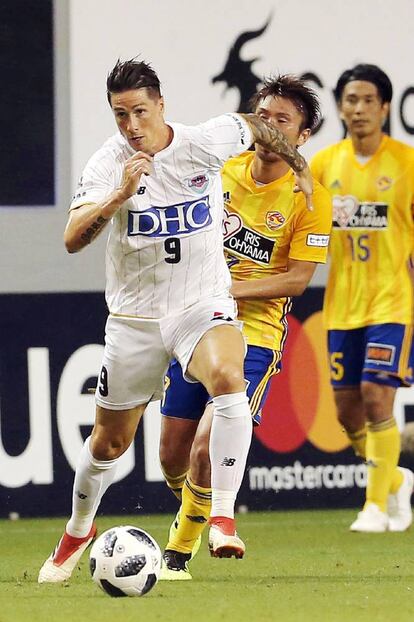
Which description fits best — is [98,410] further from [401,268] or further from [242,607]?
[401,268]

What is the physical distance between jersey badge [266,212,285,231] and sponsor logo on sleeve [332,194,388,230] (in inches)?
70.2

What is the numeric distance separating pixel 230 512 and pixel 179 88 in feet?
14.0

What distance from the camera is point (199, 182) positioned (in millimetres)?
6289

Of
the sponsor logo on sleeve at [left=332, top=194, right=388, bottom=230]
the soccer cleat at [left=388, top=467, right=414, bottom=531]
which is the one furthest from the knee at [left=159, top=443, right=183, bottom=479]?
the sponsor logo on sleeve at [left=332, top=194, right=388, bottom=230]

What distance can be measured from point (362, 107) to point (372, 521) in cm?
224

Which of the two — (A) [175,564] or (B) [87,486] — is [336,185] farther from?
(B) [87,486]

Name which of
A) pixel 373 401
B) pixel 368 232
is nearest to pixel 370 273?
pixel 368 232

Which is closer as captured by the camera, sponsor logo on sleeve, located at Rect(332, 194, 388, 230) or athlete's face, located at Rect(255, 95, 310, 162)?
athlete's face, located at Rect(255, 95, 310, 162)

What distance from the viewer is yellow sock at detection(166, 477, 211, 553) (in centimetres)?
662

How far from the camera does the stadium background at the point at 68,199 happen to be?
9516 millimetres

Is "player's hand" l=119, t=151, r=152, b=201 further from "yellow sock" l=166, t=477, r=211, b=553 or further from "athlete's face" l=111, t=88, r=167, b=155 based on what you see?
"yellow sock" l=166, t=477, r=211, b=553

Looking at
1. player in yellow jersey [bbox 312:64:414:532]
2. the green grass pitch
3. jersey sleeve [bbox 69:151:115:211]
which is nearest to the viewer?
the green grass pitch

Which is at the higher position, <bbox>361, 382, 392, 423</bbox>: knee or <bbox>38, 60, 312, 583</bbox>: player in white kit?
<bbox>38, 60, 312, 583</bbox>: player in white kit

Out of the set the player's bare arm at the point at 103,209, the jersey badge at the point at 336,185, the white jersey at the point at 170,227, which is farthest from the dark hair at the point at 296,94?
the jersey badge at the point at 336,185
